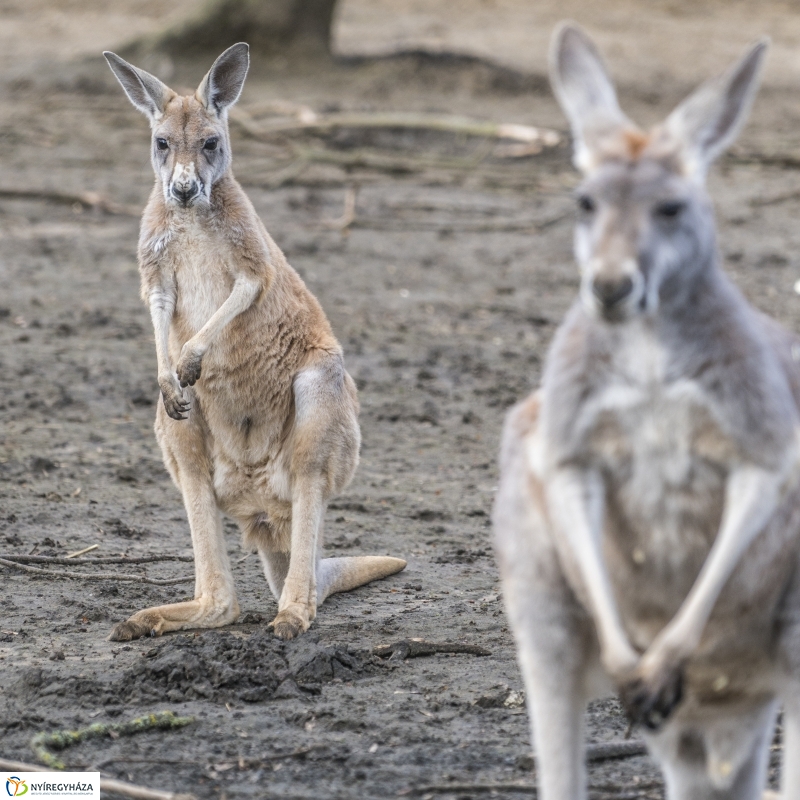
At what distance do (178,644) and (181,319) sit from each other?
3.78 feet

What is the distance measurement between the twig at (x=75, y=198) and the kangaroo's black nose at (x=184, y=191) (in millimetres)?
5544

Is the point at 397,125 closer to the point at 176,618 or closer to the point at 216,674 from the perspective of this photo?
the point at 176,618

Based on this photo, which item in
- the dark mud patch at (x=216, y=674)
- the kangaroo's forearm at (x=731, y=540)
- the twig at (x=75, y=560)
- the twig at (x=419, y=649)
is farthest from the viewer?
the twig at (x=75, y=560)

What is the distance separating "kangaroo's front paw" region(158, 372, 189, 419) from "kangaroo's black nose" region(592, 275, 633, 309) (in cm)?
210

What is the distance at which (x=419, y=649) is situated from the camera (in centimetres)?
388

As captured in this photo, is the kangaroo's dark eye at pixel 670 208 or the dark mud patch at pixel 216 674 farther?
the dark mud patch at pixel 216 674

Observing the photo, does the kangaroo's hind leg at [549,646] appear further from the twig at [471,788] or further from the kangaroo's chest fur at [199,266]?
the kangaroo's chest fur at [199,266]

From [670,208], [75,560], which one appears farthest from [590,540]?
[75,560]

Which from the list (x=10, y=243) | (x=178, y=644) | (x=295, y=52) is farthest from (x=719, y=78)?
(x=295, y=52)

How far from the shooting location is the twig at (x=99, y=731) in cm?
318

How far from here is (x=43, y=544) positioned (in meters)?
4.71

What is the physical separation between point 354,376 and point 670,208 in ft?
14.5

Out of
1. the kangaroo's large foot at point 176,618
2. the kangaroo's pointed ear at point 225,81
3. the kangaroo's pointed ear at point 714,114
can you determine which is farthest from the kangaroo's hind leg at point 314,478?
the kangaroo's pointed ear at point 714,114

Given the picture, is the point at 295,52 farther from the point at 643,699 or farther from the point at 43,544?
the point at 643,699
